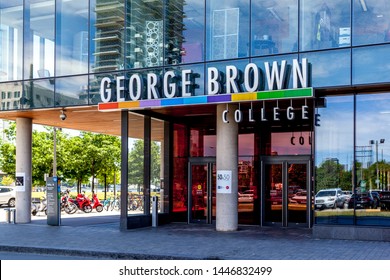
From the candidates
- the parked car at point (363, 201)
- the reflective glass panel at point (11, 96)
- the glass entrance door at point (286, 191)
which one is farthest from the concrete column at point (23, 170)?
the parked car at point (363, 201)

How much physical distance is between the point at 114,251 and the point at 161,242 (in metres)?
1.89

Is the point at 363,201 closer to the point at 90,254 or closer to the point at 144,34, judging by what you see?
the point at 90,254

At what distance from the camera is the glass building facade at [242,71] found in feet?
51.2

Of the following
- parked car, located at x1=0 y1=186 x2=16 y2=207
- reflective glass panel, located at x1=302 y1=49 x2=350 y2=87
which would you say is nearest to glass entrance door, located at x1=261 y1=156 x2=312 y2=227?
reflective glass panel, located at x1=302 y1=49 x2=350 y2=87

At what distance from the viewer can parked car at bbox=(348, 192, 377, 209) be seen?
1563 cm

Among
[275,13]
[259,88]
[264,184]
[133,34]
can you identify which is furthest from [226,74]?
[264,184]

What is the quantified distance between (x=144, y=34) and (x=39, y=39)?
15.2ft

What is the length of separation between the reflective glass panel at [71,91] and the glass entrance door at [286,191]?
724 centimetres

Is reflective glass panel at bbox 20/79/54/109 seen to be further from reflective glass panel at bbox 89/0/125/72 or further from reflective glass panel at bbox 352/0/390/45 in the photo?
reflective glass panel at bbox 352/0/390/45

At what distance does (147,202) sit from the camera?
19875mm

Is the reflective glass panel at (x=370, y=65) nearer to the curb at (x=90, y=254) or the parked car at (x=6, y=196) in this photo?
the curb at (x=90, y=254)

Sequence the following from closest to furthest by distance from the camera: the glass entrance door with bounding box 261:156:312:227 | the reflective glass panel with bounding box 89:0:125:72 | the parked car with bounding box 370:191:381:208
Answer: the parked car with bounding box 370:191:381:208, the reflective glass panel with bounding box 89:0:125:72, the glass entrance door with bounding box 261:156:312:227

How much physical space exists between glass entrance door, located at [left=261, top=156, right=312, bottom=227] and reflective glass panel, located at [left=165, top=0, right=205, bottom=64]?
5.21m

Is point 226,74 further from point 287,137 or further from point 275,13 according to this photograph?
point 287,137
